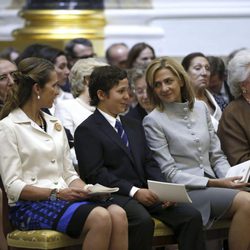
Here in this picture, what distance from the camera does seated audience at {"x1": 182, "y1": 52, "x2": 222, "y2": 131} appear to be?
26.3 ft

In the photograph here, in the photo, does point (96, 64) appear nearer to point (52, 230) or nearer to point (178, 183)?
point (178, 183)

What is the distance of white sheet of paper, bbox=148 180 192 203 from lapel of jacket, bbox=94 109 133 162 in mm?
354

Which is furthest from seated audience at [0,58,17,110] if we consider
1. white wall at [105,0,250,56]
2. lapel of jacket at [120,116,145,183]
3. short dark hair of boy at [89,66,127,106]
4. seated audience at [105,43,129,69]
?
white wall at [105,0,250,56]

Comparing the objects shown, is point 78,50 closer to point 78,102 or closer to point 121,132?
point 78,102

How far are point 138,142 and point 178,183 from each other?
37 centimetres

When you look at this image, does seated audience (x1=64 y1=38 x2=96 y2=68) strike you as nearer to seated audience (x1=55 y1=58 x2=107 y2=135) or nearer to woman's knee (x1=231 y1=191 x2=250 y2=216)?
seated audience (x1=55 y1=58 x2=107 y2=135)

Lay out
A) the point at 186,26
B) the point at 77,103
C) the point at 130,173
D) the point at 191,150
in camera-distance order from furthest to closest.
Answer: the point at 186,26
the point at 77,103
the point at 191,150
the point at 130,173

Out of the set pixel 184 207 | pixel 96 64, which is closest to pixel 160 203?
pixel 184 207

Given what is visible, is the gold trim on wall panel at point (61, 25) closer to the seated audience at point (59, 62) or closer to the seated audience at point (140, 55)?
the seated audience at point (140, 55)

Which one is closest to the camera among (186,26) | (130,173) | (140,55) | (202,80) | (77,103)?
(130,173)

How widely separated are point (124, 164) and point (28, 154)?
2.13 feet

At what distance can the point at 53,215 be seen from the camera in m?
6.20

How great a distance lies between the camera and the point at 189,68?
8312mm

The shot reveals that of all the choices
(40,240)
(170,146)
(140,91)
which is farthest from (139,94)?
(40,240)
